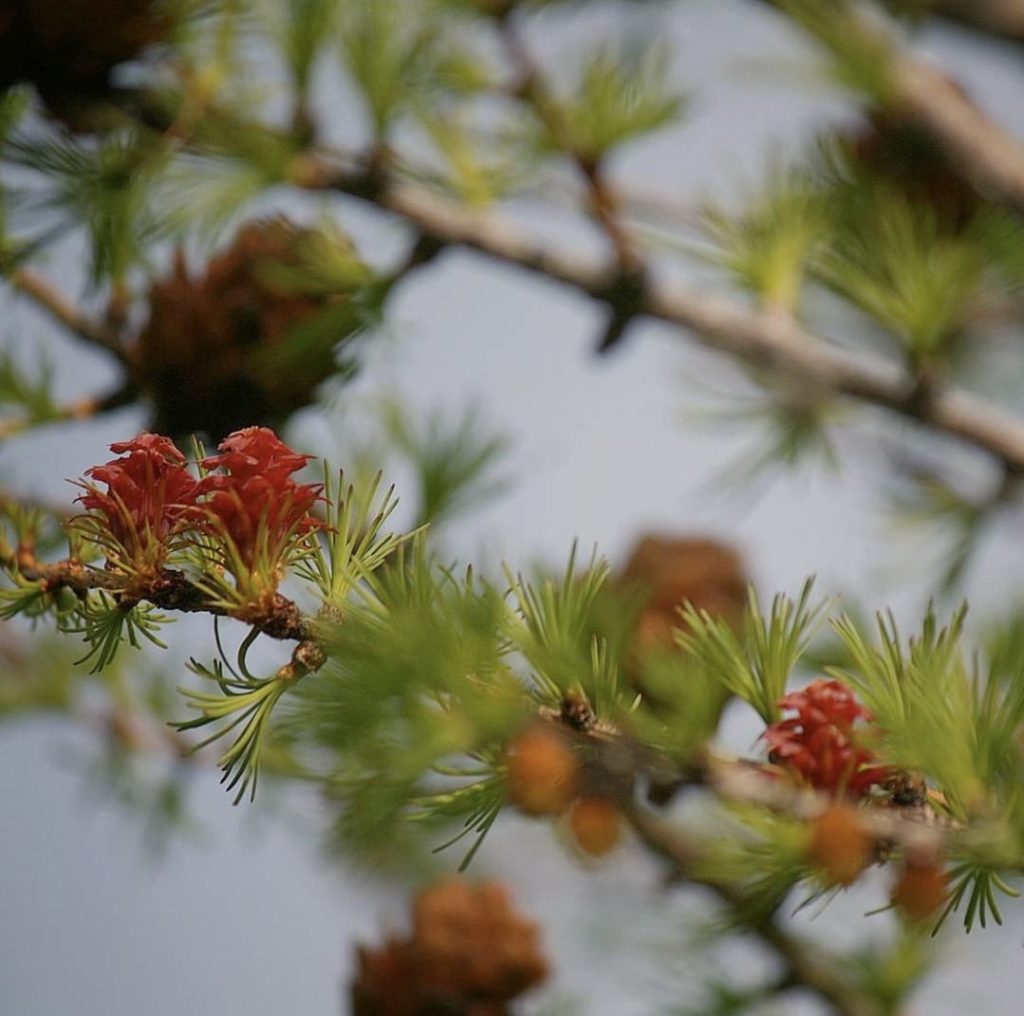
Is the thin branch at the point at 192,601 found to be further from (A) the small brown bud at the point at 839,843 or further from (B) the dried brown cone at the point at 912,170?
(B) the dried brown cone at the point at 912,170

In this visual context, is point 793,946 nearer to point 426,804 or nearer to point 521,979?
point 521,979

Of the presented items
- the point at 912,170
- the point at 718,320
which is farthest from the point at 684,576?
the point at 912,170

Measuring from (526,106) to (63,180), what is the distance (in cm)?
19

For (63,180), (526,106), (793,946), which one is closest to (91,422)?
(63,180)

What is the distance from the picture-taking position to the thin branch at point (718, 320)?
495 millimetres

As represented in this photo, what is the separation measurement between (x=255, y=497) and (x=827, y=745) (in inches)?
5.2

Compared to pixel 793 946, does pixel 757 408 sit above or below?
above

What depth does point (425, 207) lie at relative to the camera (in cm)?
52

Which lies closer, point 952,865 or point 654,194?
point 952,865

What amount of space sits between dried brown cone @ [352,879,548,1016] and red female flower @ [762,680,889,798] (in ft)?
0.76

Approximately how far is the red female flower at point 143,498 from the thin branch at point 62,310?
0.25 metres

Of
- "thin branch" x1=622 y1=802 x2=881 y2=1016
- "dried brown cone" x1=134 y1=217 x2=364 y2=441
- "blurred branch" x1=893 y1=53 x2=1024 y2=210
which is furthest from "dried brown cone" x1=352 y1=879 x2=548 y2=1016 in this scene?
"blurred branch" x1=893 y1=53 x2=1024 y2=210

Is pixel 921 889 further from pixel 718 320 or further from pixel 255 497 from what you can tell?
pixel 718 320

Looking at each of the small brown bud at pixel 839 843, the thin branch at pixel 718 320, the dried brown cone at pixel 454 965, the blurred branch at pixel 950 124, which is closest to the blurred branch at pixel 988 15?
the blurred branch at pixel 950 124
